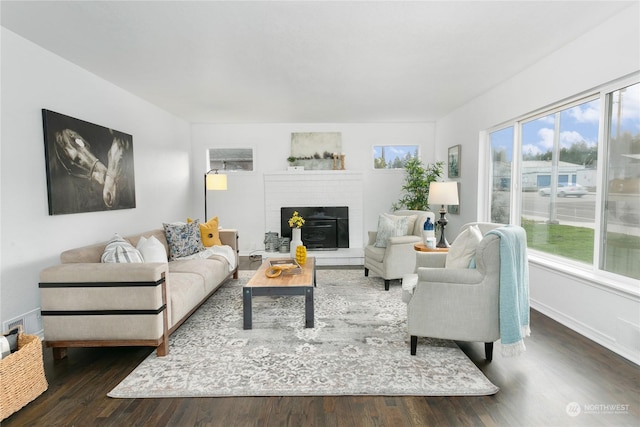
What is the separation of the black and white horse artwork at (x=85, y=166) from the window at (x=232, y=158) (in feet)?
8.13

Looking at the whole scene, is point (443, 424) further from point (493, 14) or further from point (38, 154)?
point (38, 154)

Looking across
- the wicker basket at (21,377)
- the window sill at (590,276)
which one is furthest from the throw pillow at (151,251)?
the window sill at (590,276)

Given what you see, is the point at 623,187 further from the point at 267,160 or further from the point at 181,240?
the point at 267,160

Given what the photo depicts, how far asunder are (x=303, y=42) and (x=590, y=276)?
3.26 metres

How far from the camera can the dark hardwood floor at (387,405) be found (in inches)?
74.9

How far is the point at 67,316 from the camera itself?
249 centimetres

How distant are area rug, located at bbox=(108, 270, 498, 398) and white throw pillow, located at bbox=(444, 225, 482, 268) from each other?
2.31 ft

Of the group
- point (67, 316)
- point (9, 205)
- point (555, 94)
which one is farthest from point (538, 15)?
point (9, 205)

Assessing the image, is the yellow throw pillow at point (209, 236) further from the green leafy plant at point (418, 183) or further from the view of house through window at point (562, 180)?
the view of house through window at point (562, 180)

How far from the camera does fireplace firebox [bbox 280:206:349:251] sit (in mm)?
6711

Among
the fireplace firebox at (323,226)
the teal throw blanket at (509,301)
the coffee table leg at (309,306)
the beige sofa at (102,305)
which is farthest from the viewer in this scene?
the fireplace firebox at (323,226)

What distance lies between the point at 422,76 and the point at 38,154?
4.03 meters

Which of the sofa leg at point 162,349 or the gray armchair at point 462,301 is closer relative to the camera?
the gray armchair at point 462,301

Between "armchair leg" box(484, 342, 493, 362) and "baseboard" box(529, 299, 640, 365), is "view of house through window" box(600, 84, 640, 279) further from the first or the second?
"armchair leg" box(484, 342, 493, 362)
